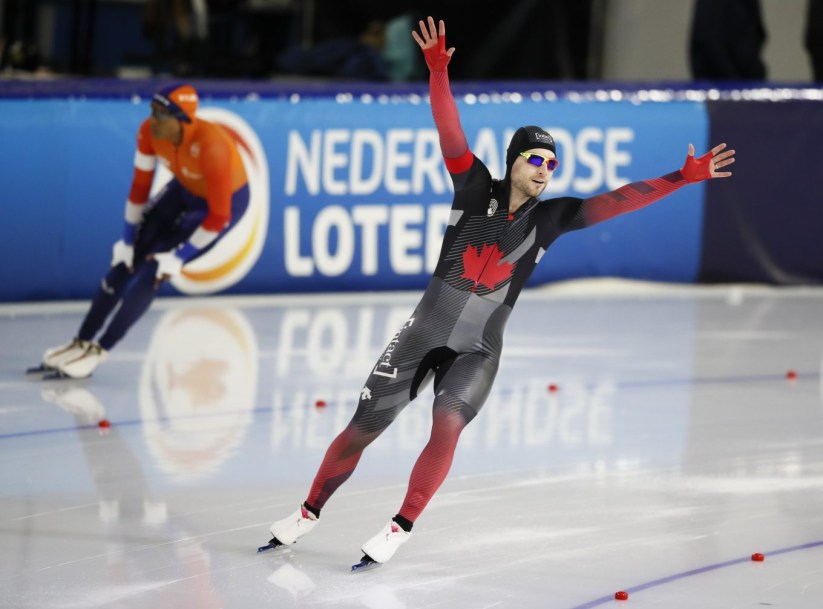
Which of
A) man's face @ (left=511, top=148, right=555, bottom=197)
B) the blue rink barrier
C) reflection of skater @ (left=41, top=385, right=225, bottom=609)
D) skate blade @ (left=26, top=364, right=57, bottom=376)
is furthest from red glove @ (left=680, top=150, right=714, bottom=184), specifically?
the blue rink barrier

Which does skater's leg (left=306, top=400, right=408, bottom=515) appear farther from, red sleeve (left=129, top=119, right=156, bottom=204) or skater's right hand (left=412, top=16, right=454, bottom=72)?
red sleeve (left=129, top=119, right=156, bottom=204)

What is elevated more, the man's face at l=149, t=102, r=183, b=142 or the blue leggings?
the man's face at l=149, t=102, r=183, b=142

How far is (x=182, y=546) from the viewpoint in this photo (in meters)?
4.77

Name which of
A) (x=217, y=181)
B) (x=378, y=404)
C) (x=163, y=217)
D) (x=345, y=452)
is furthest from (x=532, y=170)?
(x=163, y=217)

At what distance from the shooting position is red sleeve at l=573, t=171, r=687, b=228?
4.87 metres

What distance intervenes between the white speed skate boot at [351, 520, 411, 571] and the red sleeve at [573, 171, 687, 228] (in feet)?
3.82

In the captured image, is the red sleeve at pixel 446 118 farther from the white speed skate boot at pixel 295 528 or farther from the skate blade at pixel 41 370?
the skate blade at pixel 41 370

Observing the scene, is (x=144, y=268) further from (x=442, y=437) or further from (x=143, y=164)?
(x=442, y=437)

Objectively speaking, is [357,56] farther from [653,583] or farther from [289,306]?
[653,583]

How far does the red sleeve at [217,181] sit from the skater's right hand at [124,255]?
0.43 meters

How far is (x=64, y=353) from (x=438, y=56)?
336 cm

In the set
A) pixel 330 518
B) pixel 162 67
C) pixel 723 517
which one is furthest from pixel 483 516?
pixel 162 67

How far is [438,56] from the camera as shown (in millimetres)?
4660

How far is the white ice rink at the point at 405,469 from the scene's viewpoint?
4488 millimetres
